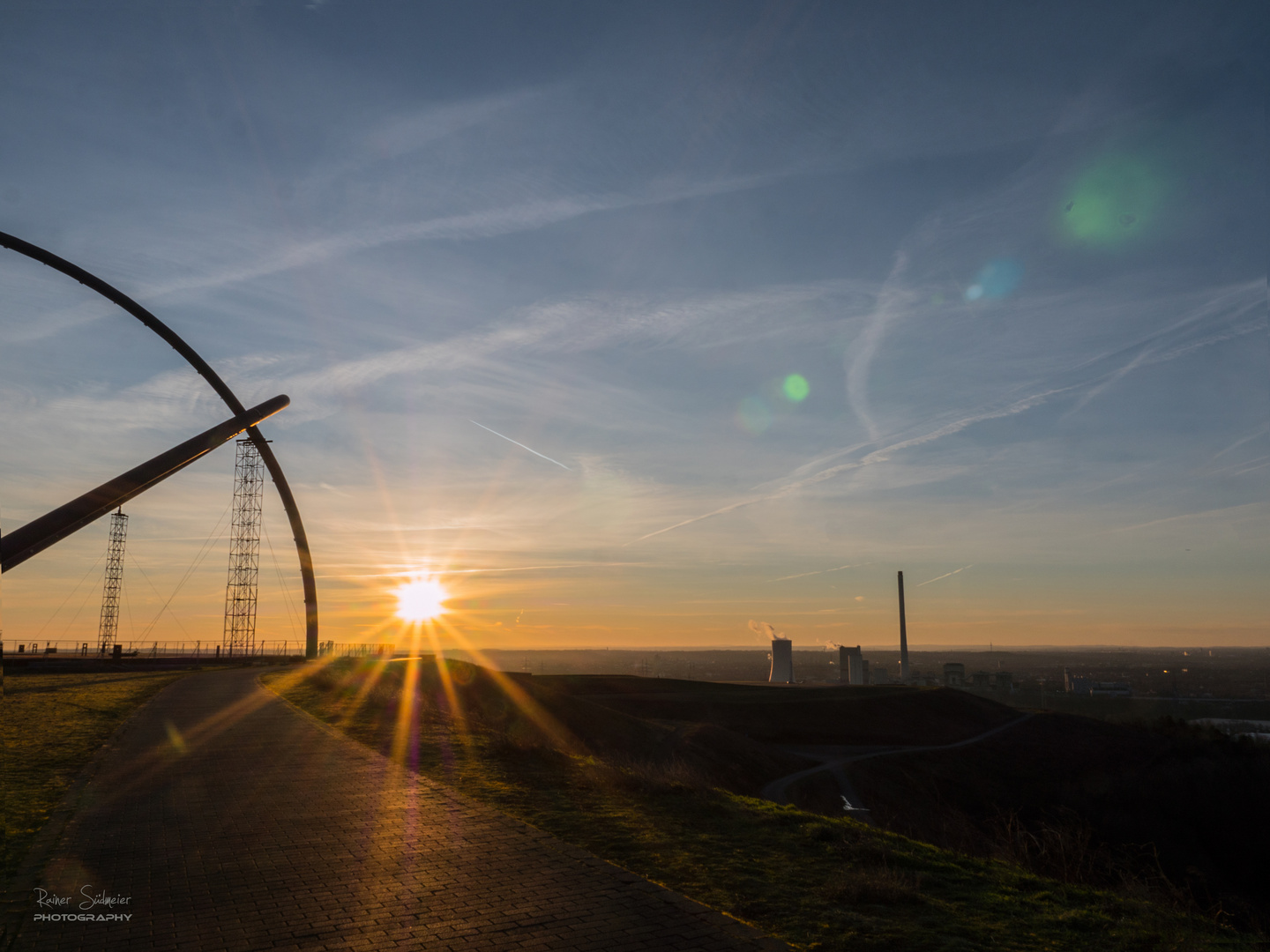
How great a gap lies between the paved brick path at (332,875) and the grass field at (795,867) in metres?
0.59

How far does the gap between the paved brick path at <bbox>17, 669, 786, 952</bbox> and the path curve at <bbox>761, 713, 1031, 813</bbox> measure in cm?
1427

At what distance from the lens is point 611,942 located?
5590 millimetres

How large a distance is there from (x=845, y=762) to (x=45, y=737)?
35.7 meters

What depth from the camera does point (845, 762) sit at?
4038 centimetres

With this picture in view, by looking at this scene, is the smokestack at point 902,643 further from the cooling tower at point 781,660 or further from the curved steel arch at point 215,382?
the curved steel arch at point 215,382

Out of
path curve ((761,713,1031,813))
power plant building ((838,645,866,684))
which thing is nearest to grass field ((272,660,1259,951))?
path curve ((761,713,1031,813))

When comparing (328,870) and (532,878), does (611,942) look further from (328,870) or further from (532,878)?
(328,870)

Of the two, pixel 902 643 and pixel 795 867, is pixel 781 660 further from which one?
pixel 795 867

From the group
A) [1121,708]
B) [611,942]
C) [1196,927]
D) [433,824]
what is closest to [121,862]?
[433,824]

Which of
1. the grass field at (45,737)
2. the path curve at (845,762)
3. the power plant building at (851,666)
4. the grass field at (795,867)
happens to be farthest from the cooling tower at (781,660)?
the grass field at (795,867)

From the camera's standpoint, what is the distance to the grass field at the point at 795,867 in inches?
247

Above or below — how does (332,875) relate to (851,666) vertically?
above

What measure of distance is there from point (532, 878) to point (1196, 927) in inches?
243

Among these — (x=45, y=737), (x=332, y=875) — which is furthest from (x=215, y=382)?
(x=332, y=875)
